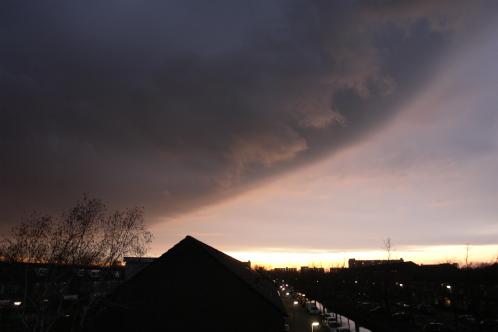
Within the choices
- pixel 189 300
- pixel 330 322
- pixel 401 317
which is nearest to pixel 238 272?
Result: pixel 189 300

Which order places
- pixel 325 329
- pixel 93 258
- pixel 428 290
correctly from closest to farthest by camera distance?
pixel 93 258, pixel 325 329, pixel 428 290

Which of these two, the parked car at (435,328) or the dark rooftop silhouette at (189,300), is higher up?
the dark rooftop silhouette at (189,300)

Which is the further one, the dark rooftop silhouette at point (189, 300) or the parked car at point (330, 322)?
the parked car at point (330, 322)

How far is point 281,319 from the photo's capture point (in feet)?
95.6

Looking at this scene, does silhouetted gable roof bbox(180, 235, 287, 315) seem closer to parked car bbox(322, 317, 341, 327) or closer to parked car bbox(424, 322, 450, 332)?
parked car bbox(322, 317, 341, 327)

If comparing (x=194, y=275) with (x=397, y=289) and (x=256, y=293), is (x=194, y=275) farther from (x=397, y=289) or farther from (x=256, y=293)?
(x=397, y=289)

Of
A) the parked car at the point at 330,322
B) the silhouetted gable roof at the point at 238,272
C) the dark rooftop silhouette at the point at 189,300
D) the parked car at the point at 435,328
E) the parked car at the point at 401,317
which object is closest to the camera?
the dark rooftop silhouette at the point at 189,300

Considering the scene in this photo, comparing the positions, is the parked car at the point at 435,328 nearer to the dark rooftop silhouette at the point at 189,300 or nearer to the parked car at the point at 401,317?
the parked car at the point at 401,317

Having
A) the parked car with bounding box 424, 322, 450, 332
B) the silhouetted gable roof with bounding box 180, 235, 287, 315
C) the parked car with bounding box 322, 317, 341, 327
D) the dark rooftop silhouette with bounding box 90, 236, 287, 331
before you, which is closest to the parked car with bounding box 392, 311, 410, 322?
the parked car with bounding box 322, 317, 341, 327

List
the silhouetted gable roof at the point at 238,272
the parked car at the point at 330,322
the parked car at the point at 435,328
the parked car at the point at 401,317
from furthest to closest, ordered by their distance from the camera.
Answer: the parked car at the point at 401,317
the parked car at the point at 330,322
the parked car at the point at 435,328
the silhouetted gable roof at the point at 238,272

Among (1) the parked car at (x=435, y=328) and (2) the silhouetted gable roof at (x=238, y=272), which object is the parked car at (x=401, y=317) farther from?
(2) the silhouetted gable roof at (x=238, y=272)

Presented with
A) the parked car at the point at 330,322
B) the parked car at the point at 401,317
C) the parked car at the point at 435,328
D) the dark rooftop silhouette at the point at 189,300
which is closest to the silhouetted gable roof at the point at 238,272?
the dark rooftop silhouette at the point at 189,300

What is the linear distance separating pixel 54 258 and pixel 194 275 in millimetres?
10680

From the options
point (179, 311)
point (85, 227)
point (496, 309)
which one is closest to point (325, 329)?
point (496, 309)
